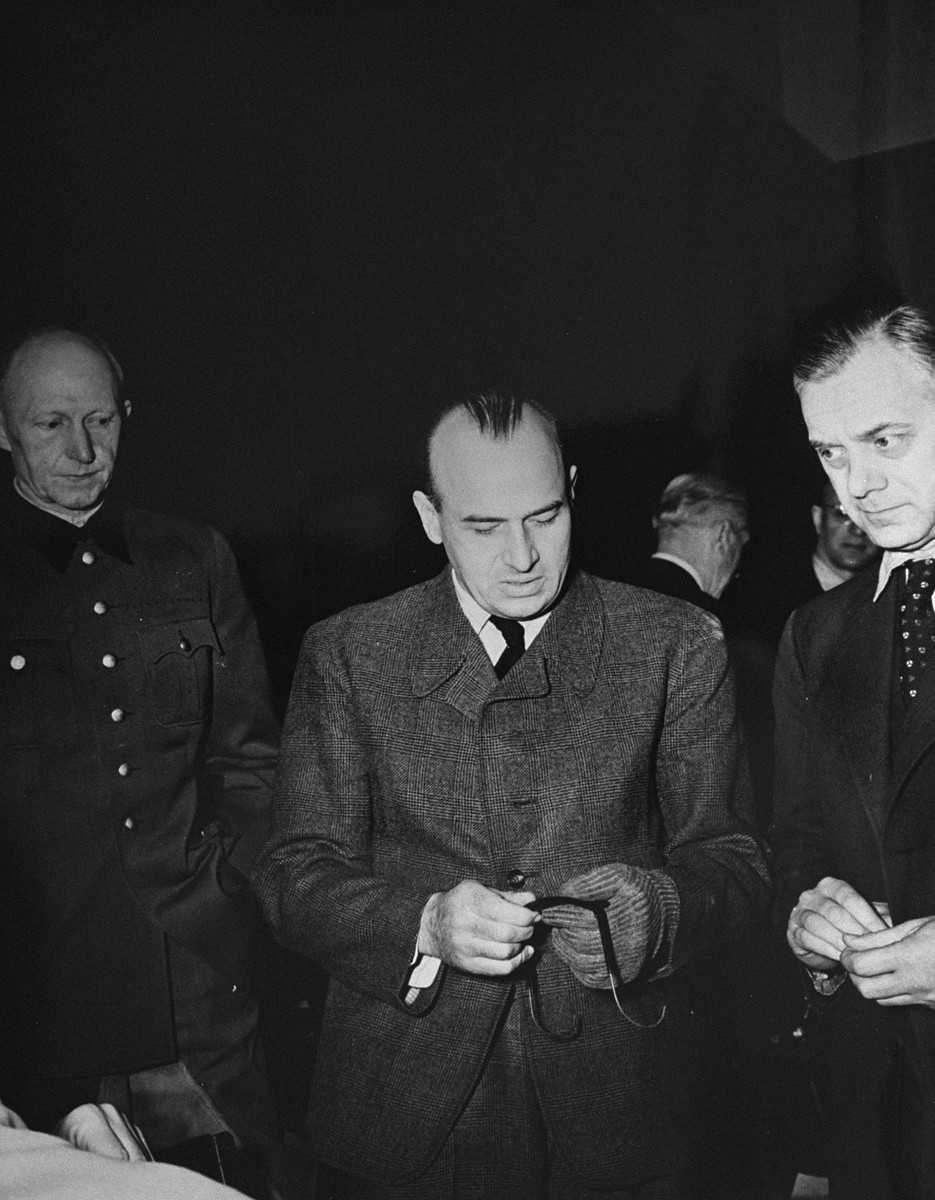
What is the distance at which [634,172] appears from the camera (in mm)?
2062

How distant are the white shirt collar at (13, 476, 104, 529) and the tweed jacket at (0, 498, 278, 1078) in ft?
0.04

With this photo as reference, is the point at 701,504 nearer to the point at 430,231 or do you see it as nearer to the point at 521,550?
the point at 521,550

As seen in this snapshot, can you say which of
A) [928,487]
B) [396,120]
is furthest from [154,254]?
[928,487]

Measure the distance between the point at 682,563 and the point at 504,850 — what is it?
0.53 m

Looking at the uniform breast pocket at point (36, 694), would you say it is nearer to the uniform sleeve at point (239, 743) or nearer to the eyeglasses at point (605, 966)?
the uniform sleeve at point (239, 743)

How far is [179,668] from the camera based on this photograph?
1.95 metres

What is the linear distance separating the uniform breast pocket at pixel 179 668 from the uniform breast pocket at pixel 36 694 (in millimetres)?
118

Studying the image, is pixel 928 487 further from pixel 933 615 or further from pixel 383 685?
pixel 383 685

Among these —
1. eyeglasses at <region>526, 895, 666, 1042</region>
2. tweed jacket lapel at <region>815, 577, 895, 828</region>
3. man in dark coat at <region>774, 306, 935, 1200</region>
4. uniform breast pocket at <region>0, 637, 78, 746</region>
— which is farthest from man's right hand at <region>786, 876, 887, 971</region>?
uniform breast pocket at <region>0, 637, 78, 746</region>

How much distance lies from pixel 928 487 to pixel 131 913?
1366 mm

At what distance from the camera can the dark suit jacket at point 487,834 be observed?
1.88m

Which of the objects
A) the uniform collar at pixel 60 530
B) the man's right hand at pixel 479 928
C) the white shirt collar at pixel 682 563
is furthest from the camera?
the white shirt collar at pixel 682 563

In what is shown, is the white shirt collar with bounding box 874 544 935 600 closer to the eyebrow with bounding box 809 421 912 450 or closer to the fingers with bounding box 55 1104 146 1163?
the eyebrow with bounding box 809 421 912 450

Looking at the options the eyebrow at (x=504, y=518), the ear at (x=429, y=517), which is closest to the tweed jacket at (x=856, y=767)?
the eyebrow at (x=504, y=518)
